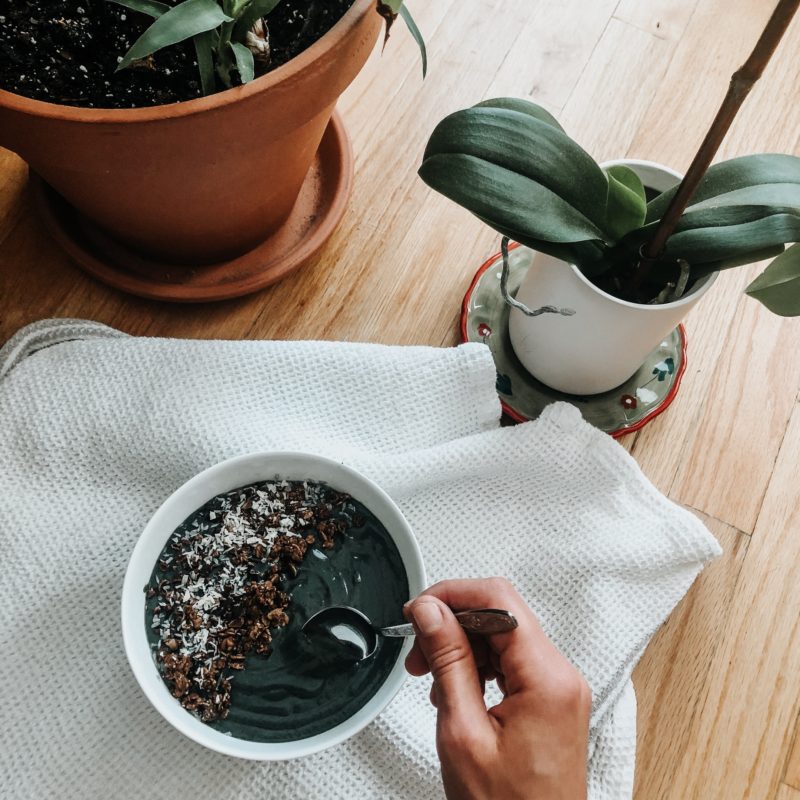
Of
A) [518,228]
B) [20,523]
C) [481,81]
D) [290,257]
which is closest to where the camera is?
[518,228]

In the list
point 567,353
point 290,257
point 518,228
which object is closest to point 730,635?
point 567,353

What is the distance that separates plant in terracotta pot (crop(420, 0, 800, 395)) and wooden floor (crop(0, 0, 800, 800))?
239 millimetres

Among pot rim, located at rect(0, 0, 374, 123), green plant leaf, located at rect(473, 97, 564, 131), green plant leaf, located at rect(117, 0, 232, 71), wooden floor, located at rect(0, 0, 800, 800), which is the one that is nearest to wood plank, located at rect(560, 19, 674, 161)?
wooden floor, located at rect(0, 0, 800, 800)

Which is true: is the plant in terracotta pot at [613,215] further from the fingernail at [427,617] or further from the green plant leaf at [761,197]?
the fingernail at [427,617]

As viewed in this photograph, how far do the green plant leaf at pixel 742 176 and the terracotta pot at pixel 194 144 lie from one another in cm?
30

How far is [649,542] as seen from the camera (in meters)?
0.80

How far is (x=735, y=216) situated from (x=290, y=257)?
0.48 m

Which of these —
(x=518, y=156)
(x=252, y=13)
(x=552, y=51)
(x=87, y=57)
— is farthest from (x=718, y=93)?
(x=87, y=57)

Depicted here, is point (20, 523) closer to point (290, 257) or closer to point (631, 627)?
point (290, 257)

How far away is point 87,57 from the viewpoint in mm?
702

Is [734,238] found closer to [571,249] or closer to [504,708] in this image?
[571,249]

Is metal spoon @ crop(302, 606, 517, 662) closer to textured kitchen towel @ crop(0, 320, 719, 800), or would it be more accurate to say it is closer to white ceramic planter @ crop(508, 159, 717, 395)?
textured kitchen towel @ crop(0, 320, 719, 800)

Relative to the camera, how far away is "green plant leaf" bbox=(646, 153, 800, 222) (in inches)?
26.5

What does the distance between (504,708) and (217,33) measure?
23.3 inches
